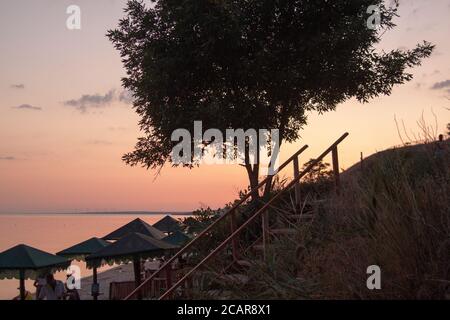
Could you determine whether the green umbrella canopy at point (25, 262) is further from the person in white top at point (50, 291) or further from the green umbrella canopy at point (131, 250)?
the green umbrella canopy at point (131, 250)

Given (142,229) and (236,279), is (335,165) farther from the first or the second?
(142,229)

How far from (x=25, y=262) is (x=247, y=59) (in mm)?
10261

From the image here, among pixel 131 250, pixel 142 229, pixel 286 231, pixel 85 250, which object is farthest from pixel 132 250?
pixel 85 250

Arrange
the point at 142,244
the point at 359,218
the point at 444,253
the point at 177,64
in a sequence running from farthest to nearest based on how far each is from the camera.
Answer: the point at 177,64 < the point at 142,244 < the point at 359,218 < the point at 444,253

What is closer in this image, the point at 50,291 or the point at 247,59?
the point at 50,291

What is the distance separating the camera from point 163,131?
21609 millimetres

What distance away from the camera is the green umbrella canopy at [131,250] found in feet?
52.5

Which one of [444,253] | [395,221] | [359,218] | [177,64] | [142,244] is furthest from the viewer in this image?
[177,64]

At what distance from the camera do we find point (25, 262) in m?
17.2

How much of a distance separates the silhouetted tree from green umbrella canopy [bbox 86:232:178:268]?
17.7 ft

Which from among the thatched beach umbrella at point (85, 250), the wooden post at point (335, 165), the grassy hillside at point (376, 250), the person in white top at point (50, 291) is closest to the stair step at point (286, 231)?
the grassy hillside at point (376, 250)

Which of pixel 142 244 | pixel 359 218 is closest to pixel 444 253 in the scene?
pixel 359 218
